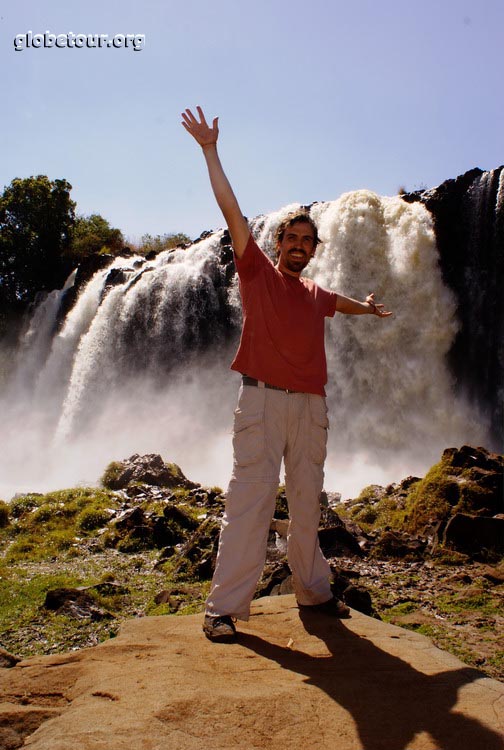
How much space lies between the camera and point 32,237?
3216cm

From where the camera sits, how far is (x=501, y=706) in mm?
2682

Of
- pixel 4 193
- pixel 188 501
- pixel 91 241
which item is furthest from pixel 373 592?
pixel 4 193

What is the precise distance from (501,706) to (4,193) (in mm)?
35258

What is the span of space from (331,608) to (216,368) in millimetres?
16009

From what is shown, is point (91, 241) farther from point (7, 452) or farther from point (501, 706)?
point (501, 706)

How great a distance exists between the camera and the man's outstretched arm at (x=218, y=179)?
362 cm

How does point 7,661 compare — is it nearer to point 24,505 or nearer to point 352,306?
point 352,306

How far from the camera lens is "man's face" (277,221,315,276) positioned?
395cm

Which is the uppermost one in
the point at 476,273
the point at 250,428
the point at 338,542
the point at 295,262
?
the point at 476,273

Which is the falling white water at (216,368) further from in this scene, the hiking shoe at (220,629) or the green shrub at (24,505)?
the hiking shoe at (220,629)

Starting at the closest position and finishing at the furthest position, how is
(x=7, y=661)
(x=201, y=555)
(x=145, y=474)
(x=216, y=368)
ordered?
(x=7, y=661), (x=201, y=555), (x=145, y=474), (x=216, y=368)

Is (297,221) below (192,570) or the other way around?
the other way around

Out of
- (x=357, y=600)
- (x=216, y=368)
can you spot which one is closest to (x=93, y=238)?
(x=216, y=368)

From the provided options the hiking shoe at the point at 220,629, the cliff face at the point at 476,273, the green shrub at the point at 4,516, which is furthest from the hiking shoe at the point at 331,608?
the cliff face at the point at 476,273
